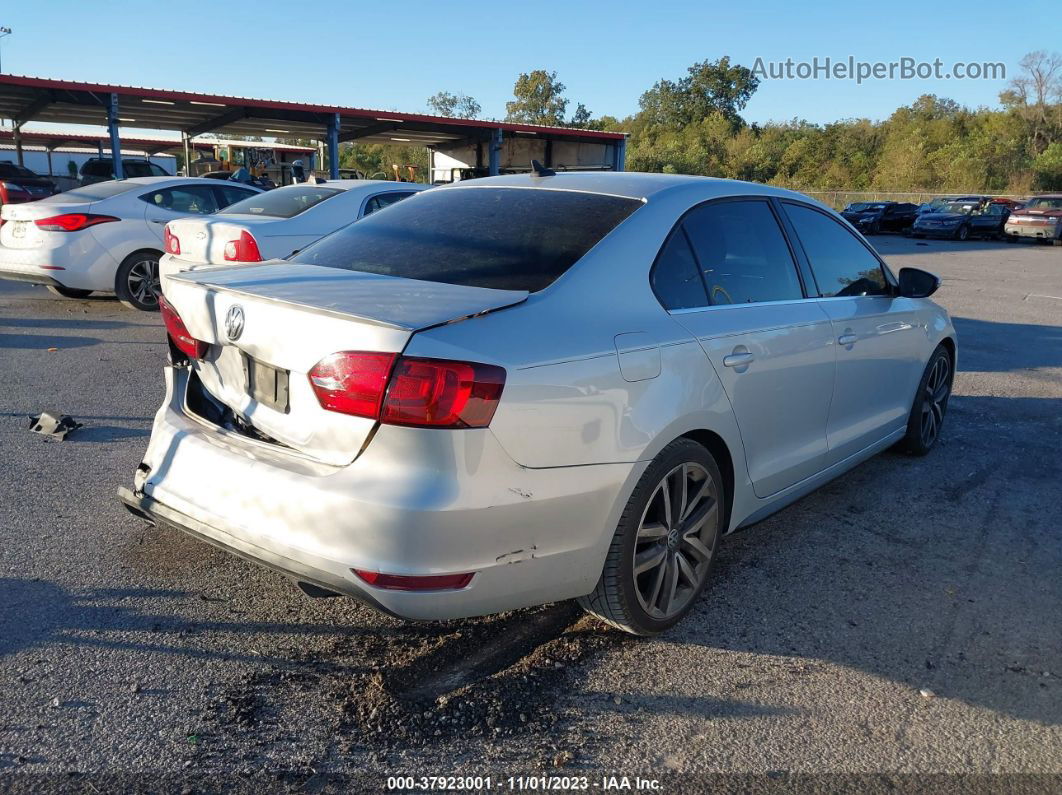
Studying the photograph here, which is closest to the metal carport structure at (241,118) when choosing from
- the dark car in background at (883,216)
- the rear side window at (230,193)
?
the dark car in background at (883,216)

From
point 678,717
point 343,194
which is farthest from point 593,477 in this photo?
point 343,194

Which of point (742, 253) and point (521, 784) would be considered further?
point (742, 253)

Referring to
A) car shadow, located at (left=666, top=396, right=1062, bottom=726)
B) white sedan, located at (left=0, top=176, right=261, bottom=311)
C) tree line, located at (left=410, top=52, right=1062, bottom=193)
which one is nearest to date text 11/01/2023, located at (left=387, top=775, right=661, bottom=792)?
car shadow, located at (left=666, top=396, right=1062, bottom=726)

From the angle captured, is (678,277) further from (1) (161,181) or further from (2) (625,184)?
(1) (161,181)

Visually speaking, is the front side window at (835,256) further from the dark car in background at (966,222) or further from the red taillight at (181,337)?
the dark car in background at (966,222)

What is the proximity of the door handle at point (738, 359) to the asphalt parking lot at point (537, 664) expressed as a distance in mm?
968

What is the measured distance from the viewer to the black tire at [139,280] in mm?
9586

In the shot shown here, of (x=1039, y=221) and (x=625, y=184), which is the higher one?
(x=625, y=184)

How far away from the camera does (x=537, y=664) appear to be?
9.96 ft

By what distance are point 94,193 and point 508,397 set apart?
8987 millimetres

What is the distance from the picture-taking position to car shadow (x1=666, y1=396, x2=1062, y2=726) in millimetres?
3170

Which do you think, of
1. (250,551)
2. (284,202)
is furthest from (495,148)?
(250,551)

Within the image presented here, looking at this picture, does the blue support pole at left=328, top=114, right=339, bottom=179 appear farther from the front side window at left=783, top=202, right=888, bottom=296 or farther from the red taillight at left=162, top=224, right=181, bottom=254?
the front side window at left=783, top=202, right=888, bottom=296

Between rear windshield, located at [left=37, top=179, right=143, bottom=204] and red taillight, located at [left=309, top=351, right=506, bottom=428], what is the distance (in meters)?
8.40
